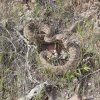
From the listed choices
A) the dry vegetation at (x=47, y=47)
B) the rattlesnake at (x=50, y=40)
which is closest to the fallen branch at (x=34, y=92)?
the dry vegetation at (x=47, y=47)

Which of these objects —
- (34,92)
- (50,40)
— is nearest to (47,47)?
(50,40)

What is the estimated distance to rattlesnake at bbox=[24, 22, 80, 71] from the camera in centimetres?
332

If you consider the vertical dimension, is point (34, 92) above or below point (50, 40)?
below

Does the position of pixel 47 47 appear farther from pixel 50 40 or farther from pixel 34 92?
pixel 34 92

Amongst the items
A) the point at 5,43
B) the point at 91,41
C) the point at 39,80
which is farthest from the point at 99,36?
the point at 5,43

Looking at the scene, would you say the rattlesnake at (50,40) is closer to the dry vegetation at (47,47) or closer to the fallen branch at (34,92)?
the dry vegetation at (47,47)

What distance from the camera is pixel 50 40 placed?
11.8ft

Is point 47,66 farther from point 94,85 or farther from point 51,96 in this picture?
point 94,85

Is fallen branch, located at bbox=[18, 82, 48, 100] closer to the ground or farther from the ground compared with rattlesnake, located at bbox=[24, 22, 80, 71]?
closer to the ground

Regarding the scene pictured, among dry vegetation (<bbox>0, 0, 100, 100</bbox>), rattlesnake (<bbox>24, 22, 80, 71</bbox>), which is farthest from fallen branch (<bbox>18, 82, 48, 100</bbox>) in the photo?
rattlesnake (<bbox>24, 22, 80, 71</bbox>)

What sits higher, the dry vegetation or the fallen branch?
the dry vegetation

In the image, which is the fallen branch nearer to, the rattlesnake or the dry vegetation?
the dry vegetation

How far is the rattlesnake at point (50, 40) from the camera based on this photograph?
3318mm

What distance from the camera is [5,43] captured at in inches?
150
